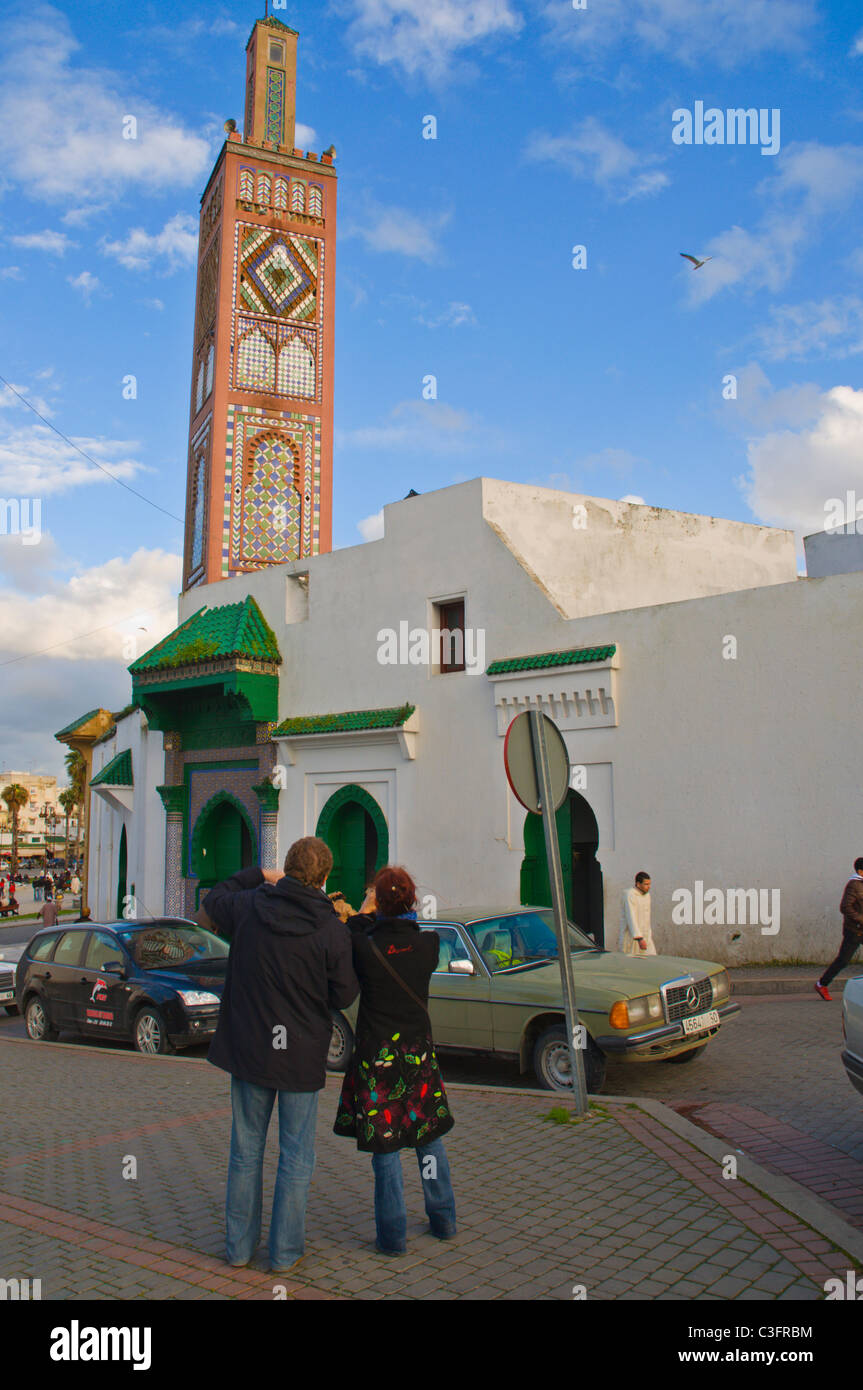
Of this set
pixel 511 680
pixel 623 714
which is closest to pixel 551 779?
pixel 623 714

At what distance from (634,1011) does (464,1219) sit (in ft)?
9.51

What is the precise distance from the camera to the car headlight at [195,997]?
10.3m

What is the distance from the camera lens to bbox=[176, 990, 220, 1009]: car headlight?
33.7ft

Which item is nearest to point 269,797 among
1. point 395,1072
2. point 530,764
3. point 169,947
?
point 169,947

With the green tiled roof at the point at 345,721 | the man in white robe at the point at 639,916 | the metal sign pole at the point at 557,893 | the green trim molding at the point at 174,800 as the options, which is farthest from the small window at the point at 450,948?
the green trim molding at the point at 174,800

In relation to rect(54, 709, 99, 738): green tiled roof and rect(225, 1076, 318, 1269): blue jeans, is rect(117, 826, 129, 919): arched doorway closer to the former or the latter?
Result: rect(54, 709, 99, 738): green tiled roof

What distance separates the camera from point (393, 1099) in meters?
4.44

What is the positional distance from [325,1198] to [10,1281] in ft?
5.16

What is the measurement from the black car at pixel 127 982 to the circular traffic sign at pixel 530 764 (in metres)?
4.70

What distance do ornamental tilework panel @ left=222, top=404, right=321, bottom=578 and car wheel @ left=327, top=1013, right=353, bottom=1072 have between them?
48.4 feet

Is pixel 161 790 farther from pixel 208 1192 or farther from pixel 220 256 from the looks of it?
pixel 208 1192

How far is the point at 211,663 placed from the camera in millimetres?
19766

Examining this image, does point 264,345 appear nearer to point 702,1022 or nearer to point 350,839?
point 350,839

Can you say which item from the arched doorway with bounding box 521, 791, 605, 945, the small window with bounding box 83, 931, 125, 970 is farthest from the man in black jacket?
→ the arched doorway with bounding box 521, 791, 605, 945
